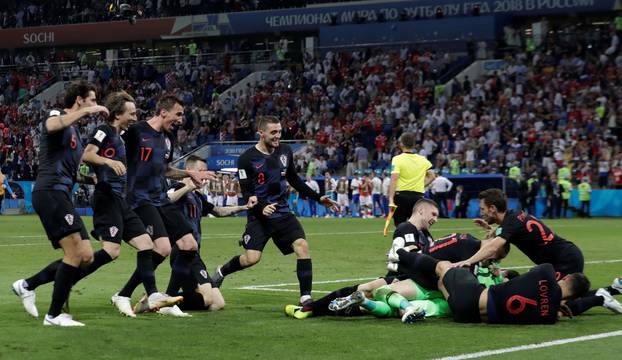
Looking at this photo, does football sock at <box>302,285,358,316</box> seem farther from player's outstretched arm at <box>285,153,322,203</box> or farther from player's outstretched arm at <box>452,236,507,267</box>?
player's outstretched arm at <box>285,153,322,203</box>

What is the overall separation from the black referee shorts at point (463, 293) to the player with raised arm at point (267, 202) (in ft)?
8.16

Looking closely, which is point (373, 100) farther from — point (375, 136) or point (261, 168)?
point (261, 168)

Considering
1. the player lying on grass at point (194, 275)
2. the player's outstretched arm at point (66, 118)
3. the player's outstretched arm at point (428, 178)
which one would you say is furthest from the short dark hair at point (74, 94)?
the player's outstretched arm at point (428, 178)

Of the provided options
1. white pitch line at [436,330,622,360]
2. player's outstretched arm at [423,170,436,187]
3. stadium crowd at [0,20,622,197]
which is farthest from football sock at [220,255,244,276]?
stadium crowd at [0,20,622,197]

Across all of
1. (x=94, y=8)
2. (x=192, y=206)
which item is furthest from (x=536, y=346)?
(x=94, y=8)

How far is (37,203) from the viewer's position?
34.7 feet

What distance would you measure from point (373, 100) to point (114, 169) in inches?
1570

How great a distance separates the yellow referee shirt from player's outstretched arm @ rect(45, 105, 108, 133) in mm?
8929

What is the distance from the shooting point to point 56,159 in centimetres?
1066

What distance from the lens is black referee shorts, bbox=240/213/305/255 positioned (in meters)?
13.0

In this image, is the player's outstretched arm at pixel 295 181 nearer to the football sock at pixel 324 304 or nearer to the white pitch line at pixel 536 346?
the football sock at pixel 324 304

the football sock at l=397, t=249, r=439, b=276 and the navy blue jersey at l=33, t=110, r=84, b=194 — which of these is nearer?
the navy blue jersey at l=33, t=110, r=84, b=194

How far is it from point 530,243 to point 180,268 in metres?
3.67

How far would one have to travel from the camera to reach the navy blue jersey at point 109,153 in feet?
36.9
